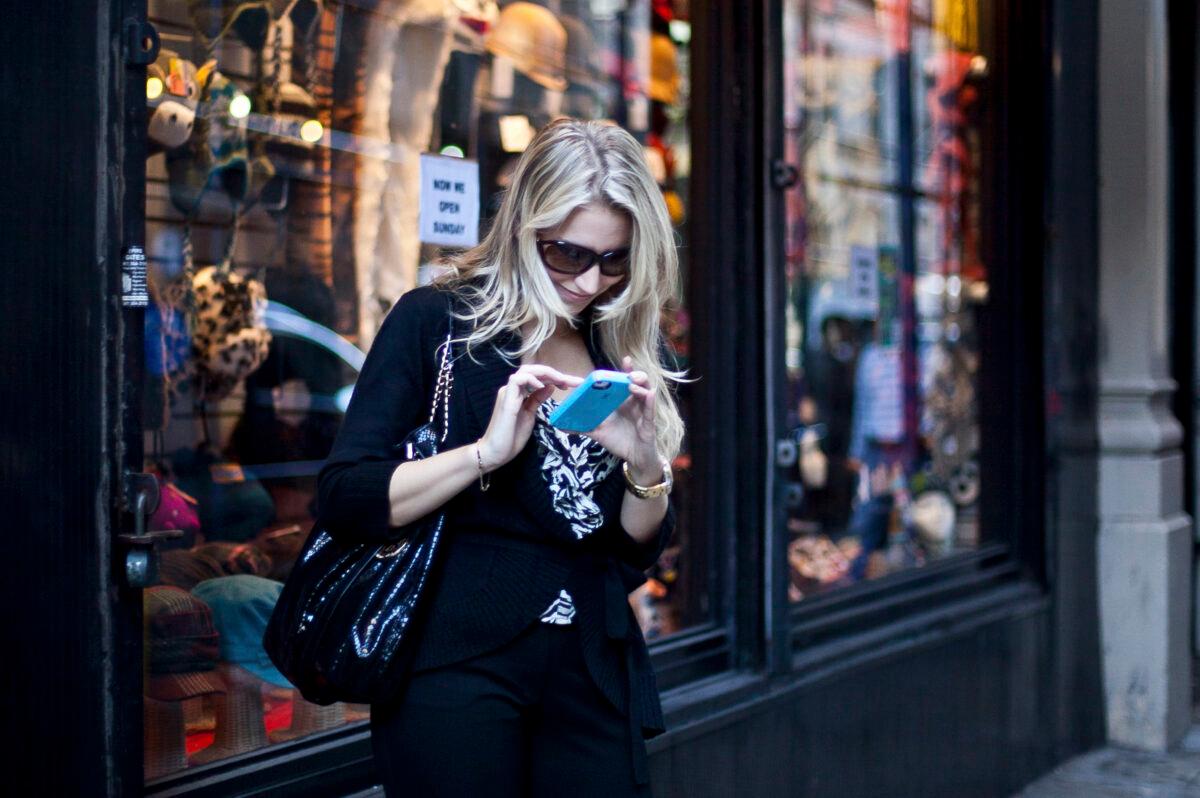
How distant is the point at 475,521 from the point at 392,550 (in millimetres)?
136

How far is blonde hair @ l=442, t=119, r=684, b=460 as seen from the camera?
2.11m

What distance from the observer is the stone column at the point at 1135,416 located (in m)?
6.00

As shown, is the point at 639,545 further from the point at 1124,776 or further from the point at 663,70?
the point at 1124,776

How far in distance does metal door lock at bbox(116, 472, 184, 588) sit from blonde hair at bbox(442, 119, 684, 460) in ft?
2.56

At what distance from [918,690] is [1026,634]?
2.89ft

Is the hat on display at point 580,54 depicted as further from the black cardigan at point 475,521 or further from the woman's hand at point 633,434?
the woman's hand at point 633,434

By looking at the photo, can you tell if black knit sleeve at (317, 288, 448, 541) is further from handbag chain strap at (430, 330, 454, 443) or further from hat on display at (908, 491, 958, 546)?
hat on display at (908, 491, 958, 546)

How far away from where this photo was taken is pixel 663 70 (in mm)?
4727

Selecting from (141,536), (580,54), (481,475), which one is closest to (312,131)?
(580,54)

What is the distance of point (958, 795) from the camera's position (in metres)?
5.19

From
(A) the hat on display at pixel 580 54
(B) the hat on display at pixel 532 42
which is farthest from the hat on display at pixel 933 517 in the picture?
(B) the hat on display at pixel 532 42

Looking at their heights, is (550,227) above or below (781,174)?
below

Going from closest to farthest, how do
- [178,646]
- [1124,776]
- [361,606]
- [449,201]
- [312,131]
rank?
1. [361,606]
2. [178,646]
3. [312,131]
4. [449,201]
5. [1124,776]

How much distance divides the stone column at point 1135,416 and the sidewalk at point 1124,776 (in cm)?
12
